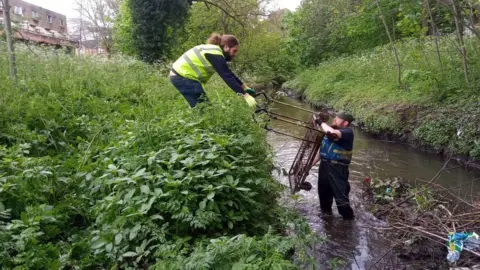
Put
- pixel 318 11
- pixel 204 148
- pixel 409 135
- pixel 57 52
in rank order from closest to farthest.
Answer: pixel 204 148 → pixel 57 52 → pixel 409 135 → pixel 318 11

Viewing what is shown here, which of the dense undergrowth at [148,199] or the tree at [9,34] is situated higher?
the tree at [9,34]

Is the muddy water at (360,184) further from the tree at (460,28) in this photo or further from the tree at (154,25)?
the tree at (154,25)

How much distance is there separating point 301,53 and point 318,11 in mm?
3523

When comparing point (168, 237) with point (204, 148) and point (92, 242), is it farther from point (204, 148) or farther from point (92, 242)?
point (204, 148)

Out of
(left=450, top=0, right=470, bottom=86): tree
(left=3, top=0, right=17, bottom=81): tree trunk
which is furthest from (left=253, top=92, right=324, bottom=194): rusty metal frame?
(left=450, top=0, right=470, bottom=86): tree

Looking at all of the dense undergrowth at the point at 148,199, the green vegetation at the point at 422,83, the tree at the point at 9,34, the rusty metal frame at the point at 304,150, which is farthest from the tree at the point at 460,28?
the tree at the point at 9,34

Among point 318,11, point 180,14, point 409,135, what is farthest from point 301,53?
point 409,135

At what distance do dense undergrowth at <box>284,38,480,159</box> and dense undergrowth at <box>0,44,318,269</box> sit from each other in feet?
20.3

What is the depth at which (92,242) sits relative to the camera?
2883 mm

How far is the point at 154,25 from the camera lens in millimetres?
16703

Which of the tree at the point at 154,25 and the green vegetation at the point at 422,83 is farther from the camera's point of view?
the tree at the point at 154,25

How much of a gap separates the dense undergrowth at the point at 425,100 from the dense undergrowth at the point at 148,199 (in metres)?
6.20

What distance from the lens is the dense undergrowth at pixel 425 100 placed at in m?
8.54

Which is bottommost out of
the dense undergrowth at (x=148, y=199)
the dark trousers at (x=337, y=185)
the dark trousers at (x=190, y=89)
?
the dark trousers at (x=337, y=185)
